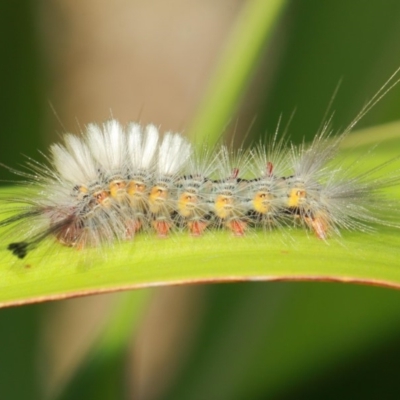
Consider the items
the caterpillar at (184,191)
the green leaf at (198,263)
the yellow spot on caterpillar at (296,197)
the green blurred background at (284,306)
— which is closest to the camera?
the green leaf at (198,263)

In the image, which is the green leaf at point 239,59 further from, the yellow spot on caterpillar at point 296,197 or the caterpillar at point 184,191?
the yellow spot on caterpillar at point 296,197

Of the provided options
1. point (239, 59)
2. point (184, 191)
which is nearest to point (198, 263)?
point (184, 191)

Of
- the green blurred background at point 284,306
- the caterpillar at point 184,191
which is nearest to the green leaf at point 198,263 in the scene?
the caterpillar at point 184,191

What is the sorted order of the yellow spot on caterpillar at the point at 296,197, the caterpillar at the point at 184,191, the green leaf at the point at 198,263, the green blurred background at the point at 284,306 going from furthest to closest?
the green blurred background at the point at 284,306 → the yellow spot on caterpillar at the point at 296,197 → the caterpillar at the point at 184,191 → the green leaf at the point at 198,263

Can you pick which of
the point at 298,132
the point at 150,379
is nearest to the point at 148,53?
the point at 150,379

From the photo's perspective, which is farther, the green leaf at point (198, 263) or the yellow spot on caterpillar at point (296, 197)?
the yellow spot on caterpillar at point (296, 197)

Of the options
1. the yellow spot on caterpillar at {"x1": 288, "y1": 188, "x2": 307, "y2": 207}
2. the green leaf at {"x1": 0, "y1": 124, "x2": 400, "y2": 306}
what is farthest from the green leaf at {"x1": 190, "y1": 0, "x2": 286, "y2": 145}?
the green leaf at {"x1": 0, "y1": 124, "x2": 400, "y2": 306}
